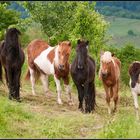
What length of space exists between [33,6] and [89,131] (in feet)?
68.0

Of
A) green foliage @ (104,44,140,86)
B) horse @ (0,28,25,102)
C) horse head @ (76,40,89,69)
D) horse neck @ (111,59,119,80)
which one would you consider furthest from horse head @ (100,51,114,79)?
green foliage @ (104,44,140,86)

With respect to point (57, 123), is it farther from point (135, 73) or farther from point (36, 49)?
point (36, 49)

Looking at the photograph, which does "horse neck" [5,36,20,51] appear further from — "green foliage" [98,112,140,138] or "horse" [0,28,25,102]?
"green foliage" [98,112,140,138]

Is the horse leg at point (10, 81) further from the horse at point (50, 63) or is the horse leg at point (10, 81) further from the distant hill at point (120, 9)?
the distant hill at point (120, 9)

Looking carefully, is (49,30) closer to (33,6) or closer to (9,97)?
(33,6)

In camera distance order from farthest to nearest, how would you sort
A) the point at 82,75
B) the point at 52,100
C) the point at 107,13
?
the point at 107,13 → the point at 52,100 → the point at 82,75

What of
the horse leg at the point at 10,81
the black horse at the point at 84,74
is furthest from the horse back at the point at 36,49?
the black horse at the point at 84,74

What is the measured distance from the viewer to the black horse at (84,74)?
45.5 feet

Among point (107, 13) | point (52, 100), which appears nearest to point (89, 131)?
point (52, 100)

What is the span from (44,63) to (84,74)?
2452 mm

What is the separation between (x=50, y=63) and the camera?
52.6 feet

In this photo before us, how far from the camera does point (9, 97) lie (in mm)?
14359

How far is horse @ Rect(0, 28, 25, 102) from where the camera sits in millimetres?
14062

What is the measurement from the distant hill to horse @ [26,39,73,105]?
1430 inches
